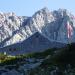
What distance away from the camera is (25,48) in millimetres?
81875

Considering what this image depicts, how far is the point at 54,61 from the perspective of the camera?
25.2 m

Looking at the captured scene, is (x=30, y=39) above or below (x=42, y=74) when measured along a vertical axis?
above

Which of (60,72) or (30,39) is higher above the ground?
(30,39)

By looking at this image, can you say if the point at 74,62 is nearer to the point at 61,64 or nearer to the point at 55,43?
the point at 61,64

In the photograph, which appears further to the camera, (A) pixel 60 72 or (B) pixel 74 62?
(B) pixel 74 62

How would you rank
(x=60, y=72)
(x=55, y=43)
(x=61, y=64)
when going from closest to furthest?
(x=60, y=72) < (x=61, y=64) < (x=55, y=43)

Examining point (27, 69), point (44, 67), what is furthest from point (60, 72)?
point (27, 69)

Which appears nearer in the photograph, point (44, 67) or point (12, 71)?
point (44, 67)

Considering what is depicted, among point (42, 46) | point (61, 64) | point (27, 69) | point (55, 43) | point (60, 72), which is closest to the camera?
point (60, 72)

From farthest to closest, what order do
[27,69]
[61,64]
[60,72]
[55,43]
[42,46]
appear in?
[42,46], [55,43], [27,69], [61,64], [60,72]

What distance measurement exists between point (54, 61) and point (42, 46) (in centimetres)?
5517

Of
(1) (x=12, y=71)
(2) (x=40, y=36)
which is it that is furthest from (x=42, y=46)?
(1) (x=12, y=71)

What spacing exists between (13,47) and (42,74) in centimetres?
6047

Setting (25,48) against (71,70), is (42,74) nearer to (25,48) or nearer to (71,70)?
(71,70)
